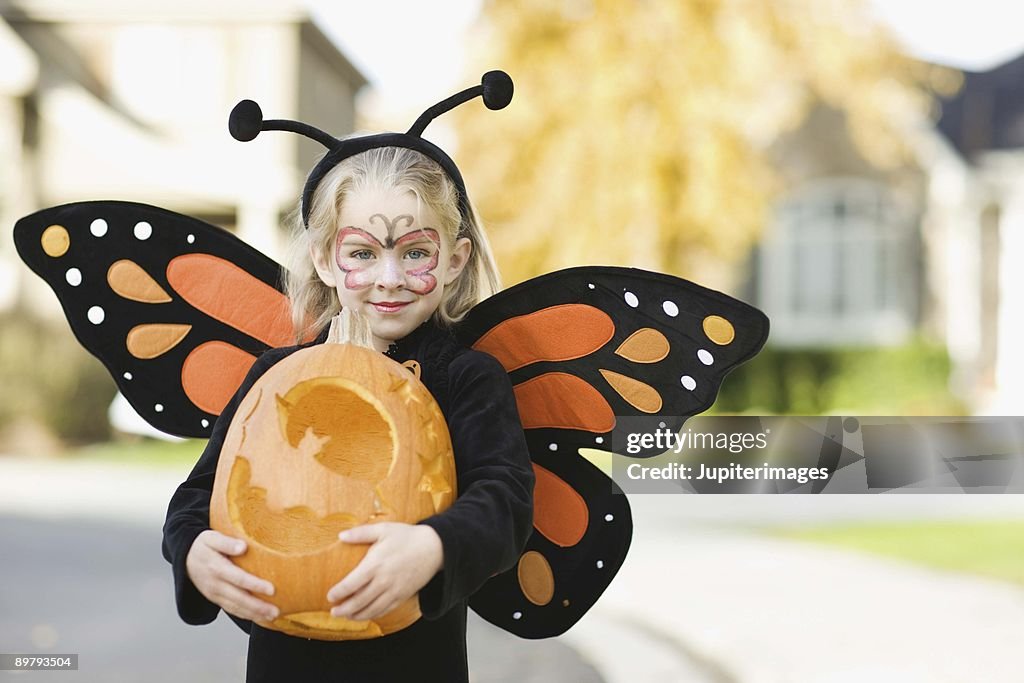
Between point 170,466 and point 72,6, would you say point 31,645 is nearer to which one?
point 170,466

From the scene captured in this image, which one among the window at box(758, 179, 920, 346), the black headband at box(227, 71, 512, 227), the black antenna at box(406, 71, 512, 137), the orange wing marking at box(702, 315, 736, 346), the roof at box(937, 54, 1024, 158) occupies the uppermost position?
the roof at box(937, 54, 1024, 158)

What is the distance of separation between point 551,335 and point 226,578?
2.88ft

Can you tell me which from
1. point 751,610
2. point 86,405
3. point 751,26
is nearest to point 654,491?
point 751,610

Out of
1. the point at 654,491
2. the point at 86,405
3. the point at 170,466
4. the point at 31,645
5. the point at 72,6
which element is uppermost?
the point at 72,6

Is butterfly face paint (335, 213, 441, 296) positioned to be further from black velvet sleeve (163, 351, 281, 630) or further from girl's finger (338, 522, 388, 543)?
girl's finger (338, 522, 388, 543)

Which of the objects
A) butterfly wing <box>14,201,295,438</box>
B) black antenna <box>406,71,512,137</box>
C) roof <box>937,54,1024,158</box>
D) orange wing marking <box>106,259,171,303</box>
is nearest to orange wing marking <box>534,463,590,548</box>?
butterfly wing <box>14,201,295,438</box>

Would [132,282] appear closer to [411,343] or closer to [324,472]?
[411,343]

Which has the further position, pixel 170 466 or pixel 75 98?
pixel 75 98

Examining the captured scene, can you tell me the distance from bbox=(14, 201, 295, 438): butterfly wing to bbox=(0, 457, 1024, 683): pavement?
114 inches

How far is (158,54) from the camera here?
13219 mm

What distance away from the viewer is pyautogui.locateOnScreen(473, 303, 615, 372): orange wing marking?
7.41 feet

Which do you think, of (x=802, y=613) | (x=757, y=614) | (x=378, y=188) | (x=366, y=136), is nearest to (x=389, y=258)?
(x=378, y=188)

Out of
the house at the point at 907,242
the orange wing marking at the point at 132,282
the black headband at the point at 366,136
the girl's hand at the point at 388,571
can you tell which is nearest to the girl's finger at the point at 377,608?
the girl's hand at the point at 388,571

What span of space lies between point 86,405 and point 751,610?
28.9ft
